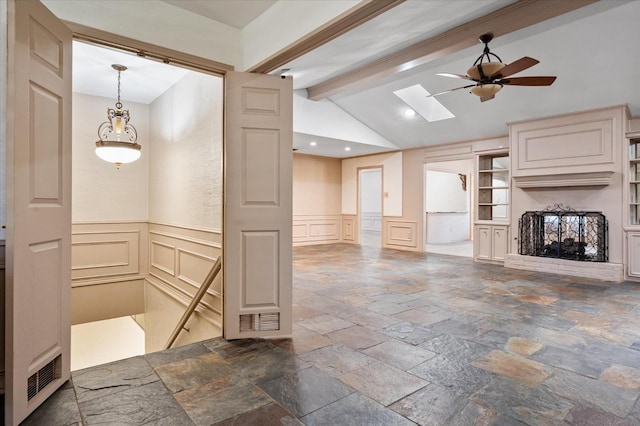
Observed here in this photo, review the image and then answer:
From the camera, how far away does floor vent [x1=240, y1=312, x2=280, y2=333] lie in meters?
3.14

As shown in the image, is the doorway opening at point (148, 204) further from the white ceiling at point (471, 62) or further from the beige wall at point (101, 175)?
the white ceiling at point (471, 62)

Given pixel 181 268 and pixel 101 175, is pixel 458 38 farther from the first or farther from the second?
pixel 101 175

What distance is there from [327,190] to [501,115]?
17.7 ft

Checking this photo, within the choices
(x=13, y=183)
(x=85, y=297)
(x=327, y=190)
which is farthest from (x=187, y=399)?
(x=327, y=190)

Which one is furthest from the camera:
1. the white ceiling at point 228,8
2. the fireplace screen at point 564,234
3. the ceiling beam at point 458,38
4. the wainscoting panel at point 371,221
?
the wainscoting panel at point 371,221

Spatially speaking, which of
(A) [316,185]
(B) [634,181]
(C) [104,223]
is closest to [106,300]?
(C) [104,223]

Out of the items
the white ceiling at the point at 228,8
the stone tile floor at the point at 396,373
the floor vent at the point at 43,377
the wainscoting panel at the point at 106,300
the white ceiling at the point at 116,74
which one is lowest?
the wainscoting panel at the point at 106,300

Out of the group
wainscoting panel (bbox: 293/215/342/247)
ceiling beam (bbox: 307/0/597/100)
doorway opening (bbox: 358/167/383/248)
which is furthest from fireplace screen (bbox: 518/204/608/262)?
doorway opening (bbox: 358/167/383/248)

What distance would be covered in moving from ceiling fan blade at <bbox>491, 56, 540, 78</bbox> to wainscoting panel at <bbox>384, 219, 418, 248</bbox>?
18.3 ft

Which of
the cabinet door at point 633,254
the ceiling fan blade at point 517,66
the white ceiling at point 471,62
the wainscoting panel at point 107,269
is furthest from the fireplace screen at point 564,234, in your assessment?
the wainscoting panel at point 107,269

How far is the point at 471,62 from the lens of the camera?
5367 millimetres

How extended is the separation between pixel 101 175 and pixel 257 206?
4.08 m

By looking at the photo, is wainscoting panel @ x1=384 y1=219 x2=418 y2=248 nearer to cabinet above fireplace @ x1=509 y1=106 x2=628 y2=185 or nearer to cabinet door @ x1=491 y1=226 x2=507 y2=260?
cabinet door @ x1=491 y1=226 x2=507 y2=260

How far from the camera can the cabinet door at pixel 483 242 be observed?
755 cm
